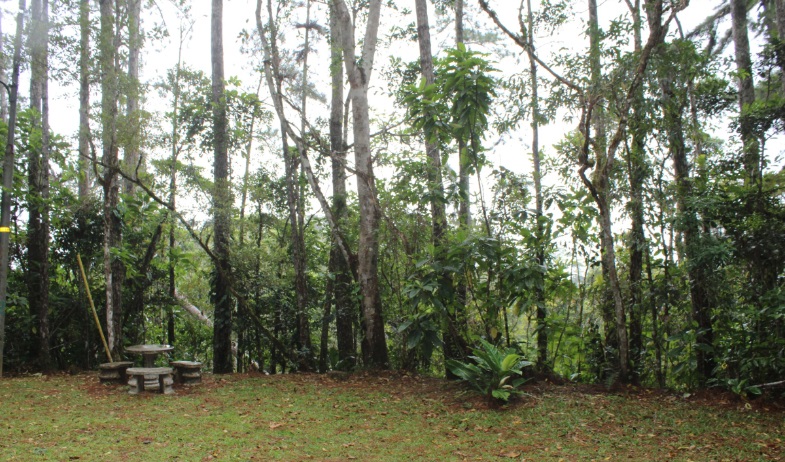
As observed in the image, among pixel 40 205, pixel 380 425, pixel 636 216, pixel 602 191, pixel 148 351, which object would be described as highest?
pixel 40 205

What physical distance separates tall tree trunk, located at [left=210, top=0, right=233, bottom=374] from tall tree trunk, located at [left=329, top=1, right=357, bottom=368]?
2.02 metres

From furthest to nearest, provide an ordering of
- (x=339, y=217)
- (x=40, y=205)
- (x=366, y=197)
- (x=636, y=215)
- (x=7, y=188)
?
(x=339, y=217), (x=40, y=205), (x=366, y=197), (x=7, y=188), (x=636, y=215)

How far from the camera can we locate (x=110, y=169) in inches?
344

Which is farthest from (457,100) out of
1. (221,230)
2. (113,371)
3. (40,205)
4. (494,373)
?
(40,205)

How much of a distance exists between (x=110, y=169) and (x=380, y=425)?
6.01 meters

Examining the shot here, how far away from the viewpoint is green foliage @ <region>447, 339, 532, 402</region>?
259 inches

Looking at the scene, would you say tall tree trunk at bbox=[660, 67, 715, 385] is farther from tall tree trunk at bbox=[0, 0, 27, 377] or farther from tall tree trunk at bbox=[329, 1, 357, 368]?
tall tree trunk at bbox=[0, 0, 27, 377]

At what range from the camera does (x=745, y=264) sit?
258 inches

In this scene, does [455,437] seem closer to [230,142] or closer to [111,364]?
[111,364]

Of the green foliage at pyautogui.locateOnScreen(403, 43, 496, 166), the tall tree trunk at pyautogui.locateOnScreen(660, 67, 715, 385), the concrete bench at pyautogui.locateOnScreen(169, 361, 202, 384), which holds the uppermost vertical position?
the green foliage at pyautogui.locateOnScreen(403, 43, 496, 166)

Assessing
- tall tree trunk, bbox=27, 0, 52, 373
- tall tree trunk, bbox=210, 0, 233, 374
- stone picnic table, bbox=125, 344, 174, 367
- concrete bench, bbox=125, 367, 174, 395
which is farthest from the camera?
tall tree trunk, bbox=210, 0, 233, 374

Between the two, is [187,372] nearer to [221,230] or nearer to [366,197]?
[221,230]

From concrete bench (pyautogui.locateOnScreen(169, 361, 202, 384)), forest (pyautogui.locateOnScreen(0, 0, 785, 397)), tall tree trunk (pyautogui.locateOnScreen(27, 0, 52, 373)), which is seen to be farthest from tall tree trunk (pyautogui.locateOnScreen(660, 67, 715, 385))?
tall tree trunk (pyautogui.locateOnScreen(27, 0, 52, 373))

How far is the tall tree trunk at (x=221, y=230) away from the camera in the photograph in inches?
404
